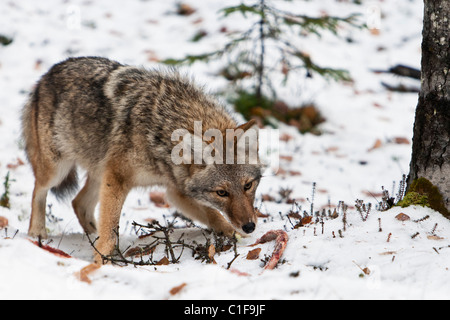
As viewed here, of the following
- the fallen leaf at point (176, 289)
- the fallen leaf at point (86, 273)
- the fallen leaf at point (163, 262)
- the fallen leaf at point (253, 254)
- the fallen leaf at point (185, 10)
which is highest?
the fallen leaf at point (185, 10)

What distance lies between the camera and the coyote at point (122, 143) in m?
4.37

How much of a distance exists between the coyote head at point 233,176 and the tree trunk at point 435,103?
137 centimetres

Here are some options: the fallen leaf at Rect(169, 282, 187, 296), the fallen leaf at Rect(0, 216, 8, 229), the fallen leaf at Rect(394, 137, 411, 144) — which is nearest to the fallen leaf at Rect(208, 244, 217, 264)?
the fallen leaf at Rect(169, 282, 187, 296)

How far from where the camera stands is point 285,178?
7477mm

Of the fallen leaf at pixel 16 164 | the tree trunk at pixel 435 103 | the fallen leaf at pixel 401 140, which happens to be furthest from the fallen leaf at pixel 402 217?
the fallen leaf at pixel 16 164

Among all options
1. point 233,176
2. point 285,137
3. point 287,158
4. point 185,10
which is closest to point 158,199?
point 287,158

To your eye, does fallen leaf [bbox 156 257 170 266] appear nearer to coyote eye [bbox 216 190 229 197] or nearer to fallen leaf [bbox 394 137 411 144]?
coyote eye [bbox 216 190 229 197]

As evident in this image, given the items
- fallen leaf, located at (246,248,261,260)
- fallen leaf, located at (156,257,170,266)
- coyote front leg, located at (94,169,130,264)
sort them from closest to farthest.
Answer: fallen leaf, located at (246,248,261,260) < fallen leaf, located at (156,257,170,266) < coyote front leg, located at (94,169,130,264)

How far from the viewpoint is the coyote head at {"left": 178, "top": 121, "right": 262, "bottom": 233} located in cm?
421

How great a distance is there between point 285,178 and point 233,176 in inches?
131

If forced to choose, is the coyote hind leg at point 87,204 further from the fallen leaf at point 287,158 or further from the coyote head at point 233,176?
the fallen leaf at point 287,158

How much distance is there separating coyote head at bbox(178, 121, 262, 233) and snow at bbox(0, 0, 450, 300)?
317 millimetres
